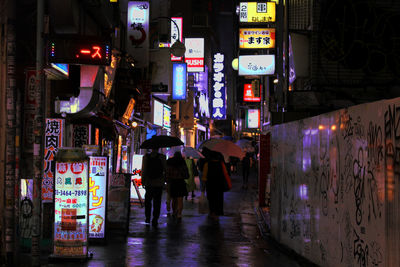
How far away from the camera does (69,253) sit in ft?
30.9

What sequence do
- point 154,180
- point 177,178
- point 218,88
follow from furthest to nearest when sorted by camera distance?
point 218,88 → point 177,178 → point 154,180

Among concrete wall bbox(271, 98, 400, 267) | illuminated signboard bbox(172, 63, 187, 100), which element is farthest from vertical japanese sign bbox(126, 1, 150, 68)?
concrete wall bbox(271, 98, 400, 267)

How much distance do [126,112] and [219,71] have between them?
28.9 m

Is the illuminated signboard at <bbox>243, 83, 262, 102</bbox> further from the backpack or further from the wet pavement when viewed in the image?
the backpack

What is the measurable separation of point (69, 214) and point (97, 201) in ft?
6.50

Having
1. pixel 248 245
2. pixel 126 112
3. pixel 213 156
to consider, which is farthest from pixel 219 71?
pixel 248 245

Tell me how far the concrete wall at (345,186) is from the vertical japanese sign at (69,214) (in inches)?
148

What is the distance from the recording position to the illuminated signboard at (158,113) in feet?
93.9

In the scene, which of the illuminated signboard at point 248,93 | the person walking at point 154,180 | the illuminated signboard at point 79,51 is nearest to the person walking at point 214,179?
the person walking at point 154,180

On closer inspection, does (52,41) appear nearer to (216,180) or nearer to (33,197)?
(33,197)

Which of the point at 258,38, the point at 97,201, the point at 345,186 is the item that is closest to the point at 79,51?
the point at 97,201

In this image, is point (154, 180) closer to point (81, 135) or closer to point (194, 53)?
point (81, 135)

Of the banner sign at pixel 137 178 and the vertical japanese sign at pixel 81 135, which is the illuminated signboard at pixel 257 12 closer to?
the banner sign at pixel 137 178

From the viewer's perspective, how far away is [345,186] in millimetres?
7250
